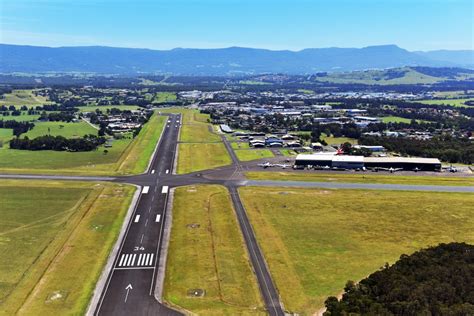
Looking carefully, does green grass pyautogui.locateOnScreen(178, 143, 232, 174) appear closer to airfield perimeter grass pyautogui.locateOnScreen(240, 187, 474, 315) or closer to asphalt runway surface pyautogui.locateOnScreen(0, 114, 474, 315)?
asphalt runway surface pyautogui.locateOnScreen(0, 114, 474, 315)

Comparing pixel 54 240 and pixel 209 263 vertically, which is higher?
pixel 54 240

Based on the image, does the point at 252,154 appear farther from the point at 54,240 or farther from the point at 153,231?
the point at 54,240

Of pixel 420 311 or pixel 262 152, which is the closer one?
pixel 420 311

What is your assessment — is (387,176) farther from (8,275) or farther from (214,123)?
(214,123)

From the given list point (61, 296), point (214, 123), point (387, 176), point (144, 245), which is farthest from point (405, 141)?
point (61, 296)

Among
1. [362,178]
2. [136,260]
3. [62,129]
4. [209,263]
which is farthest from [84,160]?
[209,263]

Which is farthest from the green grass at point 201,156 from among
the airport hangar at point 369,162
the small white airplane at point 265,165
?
the airport hangar at point 369,162

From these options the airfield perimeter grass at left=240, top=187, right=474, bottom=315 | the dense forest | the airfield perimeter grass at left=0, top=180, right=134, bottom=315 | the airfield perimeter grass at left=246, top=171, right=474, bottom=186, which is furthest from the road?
the airfield perimeter grass at left=246, top=171, right=474, bottom=186
